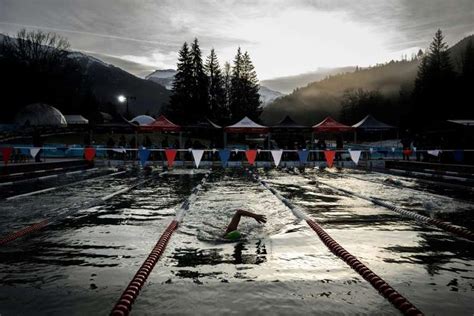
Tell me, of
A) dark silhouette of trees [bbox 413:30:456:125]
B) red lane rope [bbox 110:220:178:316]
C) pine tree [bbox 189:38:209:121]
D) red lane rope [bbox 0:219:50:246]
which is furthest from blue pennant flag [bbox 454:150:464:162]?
dark silhouette of trees [bbox 413:30:456:125]

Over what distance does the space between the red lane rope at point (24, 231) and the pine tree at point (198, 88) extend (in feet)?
181

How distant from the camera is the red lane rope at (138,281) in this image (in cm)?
371

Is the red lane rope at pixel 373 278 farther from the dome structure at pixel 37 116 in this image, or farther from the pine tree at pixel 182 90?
the dome structure at pixel 37 116

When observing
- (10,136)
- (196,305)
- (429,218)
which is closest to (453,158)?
(429,218)

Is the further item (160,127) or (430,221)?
(160,127)

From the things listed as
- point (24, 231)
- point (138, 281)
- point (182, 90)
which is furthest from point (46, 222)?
point (182, 90)

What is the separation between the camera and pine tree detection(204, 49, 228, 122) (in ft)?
218

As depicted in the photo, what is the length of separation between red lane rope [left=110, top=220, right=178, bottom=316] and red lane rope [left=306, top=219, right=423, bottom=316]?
2.56 metres

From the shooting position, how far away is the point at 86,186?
50.1ft

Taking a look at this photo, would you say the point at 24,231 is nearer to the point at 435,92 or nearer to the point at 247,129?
the point at 247,129

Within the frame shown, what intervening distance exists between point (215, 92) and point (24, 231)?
65.4 m

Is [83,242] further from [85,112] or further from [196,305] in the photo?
[85,112]

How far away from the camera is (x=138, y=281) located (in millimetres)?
4457

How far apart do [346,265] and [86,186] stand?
40.3 ft
